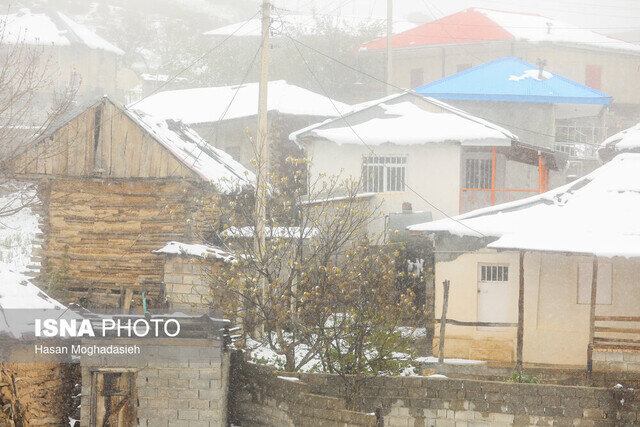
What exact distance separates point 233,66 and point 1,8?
21151 mm

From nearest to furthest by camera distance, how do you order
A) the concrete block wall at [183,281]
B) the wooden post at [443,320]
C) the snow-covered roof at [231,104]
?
1. the concrete block wall at [183,281]
2. the wooden post at [443,320]
3. the snow-covered roof at [231,104]

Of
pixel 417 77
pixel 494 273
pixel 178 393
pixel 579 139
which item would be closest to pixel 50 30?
pixel 417 77

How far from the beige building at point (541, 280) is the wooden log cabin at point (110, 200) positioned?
562 cm

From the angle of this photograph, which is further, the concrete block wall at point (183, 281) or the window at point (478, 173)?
the window at point (478, 173)

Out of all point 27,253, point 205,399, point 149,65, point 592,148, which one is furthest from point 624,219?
point 149,65

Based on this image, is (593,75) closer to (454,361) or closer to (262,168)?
(454,361)

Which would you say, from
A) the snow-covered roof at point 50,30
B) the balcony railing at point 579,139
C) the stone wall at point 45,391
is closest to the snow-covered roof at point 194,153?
the stone wall at point 45,391

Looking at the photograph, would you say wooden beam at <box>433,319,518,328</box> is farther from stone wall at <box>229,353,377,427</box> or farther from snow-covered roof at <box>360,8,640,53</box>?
snow-covered roof at <box>360,8,640,53</box>

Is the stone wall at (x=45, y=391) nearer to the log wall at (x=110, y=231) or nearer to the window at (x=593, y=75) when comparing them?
the log wall at (x=110, y=231)

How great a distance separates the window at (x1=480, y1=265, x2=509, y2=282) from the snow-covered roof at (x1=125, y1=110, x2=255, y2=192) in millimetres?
5889

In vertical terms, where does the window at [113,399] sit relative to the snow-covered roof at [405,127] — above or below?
below

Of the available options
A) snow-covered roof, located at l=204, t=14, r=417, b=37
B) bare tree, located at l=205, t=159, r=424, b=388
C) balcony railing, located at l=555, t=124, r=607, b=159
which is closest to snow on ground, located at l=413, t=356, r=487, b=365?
bare tree, located at l=205, t=159, r=424, b=388

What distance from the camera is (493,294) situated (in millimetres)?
17266

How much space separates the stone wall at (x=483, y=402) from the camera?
42.5 feet
